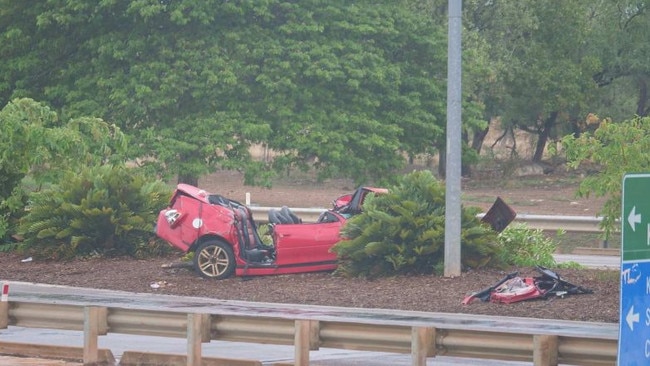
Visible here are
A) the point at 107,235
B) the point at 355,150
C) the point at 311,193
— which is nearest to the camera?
the point at 107,235

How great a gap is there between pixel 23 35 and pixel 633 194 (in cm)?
3508

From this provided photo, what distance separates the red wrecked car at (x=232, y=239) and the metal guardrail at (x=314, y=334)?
22.1ft

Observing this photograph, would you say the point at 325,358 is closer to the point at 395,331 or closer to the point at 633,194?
the point at 395,331

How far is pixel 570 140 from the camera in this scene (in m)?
17.8

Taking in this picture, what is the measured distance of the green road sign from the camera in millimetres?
5203

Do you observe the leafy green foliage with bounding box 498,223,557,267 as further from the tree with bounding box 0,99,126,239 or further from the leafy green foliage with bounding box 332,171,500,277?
the tree with bounding box 0,99,126,239

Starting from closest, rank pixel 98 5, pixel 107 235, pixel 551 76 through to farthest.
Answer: pixel 107 235 < pixel 98 5 < pixel 551 76

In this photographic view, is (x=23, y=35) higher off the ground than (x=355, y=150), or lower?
higher

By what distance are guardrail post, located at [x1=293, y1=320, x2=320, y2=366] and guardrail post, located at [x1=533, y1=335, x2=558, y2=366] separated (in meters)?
1.93

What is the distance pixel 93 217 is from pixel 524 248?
7.28 meters

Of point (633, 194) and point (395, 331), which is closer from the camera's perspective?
point (633, 194)

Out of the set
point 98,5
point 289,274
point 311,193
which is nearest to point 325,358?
point 289,274

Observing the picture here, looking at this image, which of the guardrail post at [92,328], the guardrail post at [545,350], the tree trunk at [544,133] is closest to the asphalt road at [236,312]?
the guardrail post at [92,328]

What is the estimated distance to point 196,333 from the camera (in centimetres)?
1038
